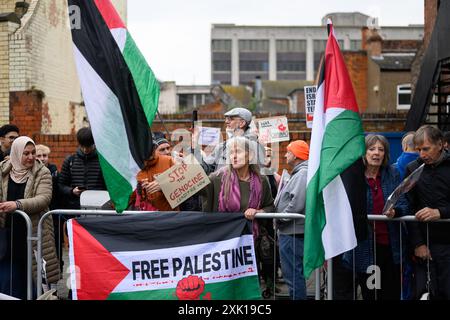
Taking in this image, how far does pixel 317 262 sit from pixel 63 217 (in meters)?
3.29

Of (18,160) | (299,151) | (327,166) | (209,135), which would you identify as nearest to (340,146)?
(327,166)

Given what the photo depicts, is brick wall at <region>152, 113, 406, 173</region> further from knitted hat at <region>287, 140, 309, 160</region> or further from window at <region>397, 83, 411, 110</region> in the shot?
window at <region>397, 83, 411, 110</region>

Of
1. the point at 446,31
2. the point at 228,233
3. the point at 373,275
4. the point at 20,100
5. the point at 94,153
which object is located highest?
the point at 446,31

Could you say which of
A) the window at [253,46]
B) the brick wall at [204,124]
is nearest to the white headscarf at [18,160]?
the brick wall at [204,124]

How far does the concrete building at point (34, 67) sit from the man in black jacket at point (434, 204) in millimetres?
10638

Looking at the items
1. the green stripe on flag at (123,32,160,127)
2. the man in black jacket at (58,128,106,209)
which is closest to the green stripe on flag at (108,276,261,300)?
the green stripe on flag at (123,32,160,127)

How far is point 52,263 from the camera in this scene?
6500 mm

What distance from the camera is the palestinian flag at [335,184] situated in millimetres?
5574

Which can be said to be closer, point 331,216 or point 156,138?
point 331,216

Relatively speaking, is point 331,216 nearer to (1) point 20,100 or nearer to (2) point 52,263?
(2) point 52,263

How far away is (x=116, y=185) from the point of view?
581 centimetres

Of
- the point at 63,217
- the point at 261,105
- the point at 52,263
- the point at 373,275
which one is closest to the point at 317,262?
the point at 373,275

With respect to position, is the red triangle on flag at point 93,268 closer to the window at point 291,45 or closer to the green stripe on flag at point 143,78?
the green stripe on flag at point 143,78

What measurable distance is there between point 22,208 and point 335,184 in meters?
2.93
